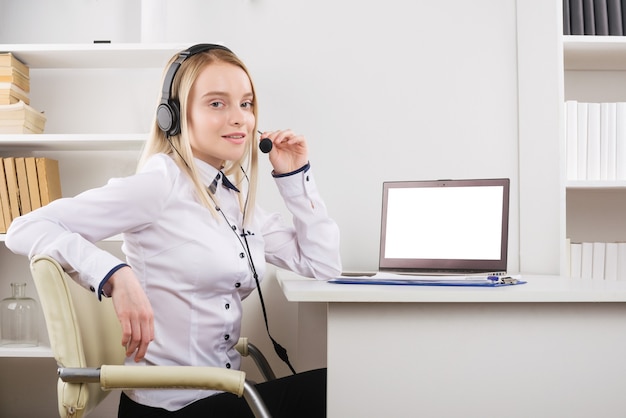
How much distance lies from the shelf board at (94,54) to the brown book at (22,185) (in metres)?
0.35

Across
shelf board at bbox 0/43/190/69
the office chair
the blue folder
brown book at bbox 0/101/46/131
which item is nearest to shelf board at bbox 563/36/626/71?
the blue folder

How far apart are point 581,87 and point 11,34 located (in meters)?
2.07

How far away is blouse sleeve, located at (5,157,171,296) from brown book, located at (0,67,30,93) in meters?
1.01

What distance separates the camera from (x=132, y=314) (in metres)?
1.16

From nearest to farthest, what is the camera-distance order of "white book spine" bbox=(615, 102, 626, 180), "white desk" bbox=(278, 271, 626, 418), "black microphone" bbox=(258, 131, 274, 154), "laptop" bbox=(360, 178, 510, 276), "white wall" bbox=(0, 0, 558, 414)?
"white desk" bbox=(278, 271, 626, 418) < "black microphone" bbox=(258, 131, 274, 154) < "laptop" bbox=(360, 178, 510, 276) < "white book spine" bbox=(615, 102, 626, 180) < "white wall" bbox=(0, 0, 558, 414)

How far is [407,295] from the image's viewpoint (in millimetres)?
1306

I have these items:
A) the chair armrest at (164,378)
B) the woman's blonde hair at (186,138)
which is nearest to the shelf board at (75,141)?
the woman's blonde hair at (186,138)

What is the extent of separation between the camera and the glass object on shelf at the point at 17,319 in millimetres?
2221

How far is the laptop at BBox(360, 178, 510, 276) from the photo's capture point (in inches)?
77.4

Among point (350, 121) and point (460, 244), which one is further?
point (350, 121)

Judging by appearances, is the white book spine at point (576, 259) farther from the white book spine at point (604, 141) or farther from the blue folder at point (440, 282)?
the blue folder at point (440, 282)

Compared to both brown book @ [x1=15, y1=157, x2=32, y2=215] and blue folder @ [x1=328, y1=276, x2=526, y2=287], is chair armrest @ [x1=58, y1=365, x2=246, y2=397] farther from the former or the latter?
brown book @ [x1=15, y1=157, x2=32, y2=215]

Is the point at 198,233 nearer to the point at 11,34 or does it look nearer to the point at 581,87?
the point at 11,34

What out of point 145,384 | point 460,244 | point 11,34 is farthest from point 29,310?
point 460,244
